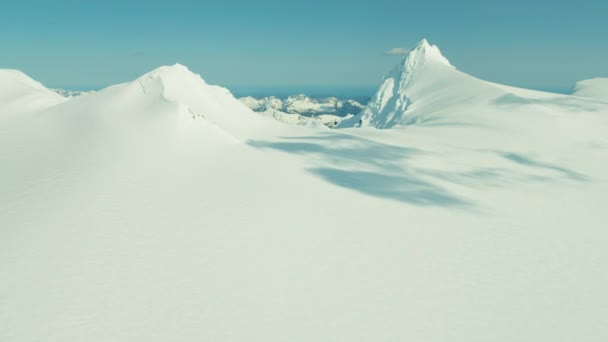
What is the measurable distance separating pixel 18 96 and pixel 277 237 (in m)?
38.4

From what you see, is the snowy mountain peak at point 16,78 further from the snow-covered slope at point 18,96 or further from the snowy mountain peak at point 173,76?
the snowy mountain peak at point 173,76

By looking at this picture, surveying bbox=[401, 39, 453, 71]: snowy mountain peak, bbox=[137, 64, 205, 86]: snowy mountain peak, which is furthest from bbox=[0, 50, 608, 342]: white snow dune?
bbox=[401, 39, 453, 71]: snowy mountain peak

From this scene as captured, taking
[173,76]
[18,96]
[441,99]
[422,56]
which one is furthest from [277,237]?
[422,56]

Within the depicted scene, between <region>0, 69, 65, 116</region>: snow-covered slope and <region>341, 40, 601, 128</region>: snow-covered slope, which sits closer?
<region>0, 69, 65, 116</region>: snow-covered slope

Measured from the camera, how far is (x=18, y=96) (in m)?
38.8

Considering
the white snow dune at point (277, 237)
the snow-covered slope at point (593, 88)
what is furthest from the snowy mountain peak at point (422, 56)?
the white snow dune at point (277, 237)

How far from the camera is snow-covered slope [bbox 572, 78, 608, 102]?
59.4m

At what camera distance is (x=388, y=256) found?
12172mm

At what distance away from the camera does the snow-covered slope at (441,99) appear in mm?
40188

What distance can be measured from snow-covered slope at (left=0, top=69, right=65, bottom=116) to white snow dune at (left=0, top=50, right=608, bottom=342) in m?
9.71

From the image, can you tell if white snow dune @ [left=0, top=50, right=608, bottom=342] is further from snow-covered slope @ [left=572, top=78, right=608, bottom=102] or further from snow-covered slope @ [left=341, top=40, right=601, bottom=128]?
snow-covered slope @ [left=572, top=78, right=608, bottom=102]

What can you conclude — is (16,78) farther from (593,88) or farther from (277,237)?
(593,88)

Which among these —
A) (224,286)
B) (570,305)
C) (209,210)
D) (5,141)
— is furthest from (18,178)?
(570,305)

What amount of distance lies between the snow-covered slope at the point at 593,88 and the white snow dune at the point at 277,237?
42.3 metres
